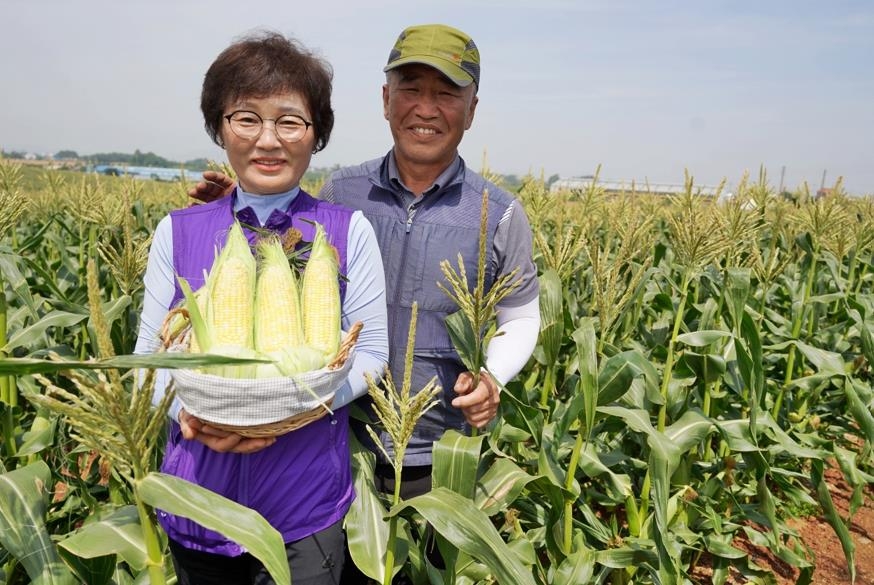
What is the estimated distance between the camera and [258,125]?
187 cm

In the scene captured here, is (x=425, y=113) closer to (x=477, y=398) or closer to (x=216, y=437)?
(x=477, y=398)

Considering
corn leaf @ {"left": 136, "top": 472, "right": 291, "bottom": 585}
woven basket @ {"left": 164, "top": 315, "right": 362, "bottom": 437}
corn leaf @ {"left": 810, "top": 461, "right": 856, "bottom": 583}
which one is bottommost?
corn leaf @ {"left": 810, "top": 461, "right": 856, "bottom": 583}

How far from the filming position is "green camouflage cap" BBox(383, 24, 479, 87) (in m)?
2.26

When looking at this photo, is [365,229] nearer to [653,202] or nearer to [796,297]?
[796,297]

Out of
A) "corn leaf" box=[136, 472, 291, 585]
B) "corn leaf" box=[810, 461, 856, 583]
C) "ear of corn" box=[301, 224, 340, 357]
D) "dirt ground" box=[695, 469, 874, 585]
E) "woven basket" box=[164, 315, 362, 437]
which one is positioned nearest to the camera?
"corn leaf" box=[136, 472, 291, 585]

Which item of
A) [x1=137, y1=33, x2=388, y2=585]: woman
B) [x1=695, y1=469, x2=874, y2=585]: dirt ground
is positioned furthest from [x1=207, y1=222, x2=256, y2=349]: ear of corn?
[x1=695, y1=469, x2=874, y2=585]: dirt ground

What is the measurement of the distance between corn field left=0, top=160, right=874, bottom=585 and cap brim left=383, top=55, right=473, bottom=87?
0.68m

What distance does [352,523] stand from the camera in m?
1.95

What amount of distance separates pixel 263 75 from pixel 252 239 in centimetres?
50

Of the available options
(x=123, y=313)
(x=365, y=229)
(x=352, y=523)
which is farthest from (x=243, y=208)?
(x=123, y=313)

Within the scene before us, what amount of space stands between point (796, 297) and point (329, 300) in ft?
15.2

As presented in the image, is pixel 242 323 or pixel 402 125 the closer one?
pixel 242 323

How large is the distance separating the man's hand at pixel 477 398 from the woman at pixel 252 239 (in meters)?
0.29

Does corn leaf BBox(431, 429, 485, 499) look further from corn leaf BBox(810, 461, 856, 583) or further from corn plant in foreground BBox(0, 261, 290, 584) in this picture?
corn leaf BBox(810, 461, 856, 583)
